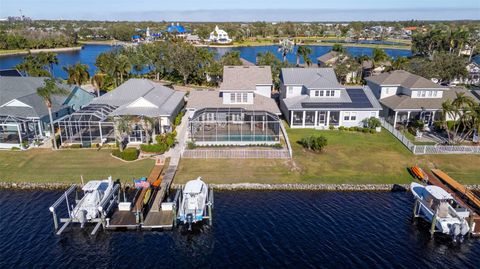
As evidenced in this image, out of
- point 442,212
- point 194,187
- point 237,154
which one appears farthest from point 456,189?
point 194,187

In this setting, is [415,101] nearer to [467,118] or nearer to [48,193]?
[467,118]

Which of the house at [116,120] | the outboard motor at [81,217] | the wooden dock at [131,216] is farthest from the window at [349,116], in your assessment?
the outboard motor at [81,217]

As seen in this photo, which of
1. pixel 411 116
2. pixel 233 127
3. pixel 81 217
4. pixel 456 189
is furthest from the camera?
pixel 411 116

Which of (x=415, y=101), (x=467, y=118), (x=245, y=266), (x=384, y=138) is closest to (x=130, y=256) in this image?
(x=245, y=266)

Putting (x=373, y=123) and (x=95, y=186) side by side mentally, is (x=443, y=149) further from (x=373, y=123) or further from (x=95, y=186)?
(x=95, y=186)

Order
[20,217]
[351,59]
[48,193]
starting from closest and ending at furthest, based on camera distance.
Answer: [20,217] < [48,193] < [351,59]

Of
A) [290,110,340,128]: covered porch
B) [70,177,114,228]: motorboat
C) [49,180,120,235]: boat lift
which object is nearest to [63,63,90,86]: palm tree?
[49,180,120,235]: boat lift

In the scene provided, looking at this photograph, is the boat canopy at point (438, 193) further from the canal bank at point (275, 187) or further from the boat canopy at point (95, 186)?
the boat canopy at point (95, 186)

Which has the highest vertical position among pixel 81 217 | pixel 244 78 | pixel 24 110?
pixel 244 78
